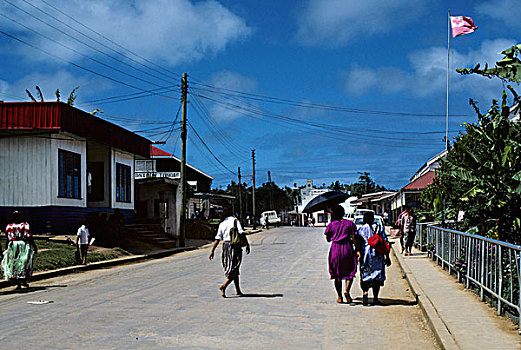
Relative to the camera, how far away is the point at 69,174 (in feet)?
85.6

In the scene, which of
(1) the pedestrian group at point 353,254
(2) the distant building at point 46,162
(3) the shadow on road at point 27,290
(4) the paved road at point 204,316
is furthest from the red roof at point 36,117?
Answer: (1) the pedestrian group at point 353,254

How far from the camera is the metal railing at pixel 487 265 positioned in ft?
26.9

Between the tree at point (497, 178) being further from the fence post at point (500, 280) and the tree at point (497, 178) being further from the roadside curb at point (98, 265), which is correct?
the roadside curb at point (98, 265)

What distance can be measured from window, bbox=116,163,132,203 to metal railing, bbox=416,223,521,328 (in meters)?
20.2

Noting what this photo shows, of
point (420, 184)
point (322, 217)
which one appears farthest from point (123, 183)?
point (322, 217)

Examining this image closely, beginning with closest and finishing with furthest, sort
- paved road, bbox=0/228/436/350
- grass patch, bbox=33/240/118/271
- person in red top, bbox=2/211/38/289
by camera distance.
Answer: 1. paved road, bbox=0/228/436/350
2. person in red top, bbox=2/211/38/289
3. grass patch, bbox=33/240/118/271

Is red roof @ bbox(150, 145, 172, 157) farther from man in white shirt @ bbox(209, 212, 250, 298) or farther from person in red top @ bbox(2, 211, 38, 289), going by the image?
man in white shirt @ bbox(209, 212, 250, 298)

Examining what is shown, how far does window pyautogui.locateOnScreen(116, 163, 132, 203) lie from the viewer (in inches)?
1271

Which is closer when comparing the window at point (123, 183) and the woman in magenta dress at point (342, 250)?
the woman in magenta dress at point (342, 250)

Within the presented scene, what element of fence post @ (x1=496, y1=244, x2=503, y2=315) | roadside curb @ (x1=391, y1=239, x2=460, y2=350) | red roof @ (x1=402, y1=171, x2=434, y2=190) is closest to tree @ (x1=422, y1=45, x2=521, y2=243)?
roadside curb @ (x1=391, y1=239, x2=460, y2=350)

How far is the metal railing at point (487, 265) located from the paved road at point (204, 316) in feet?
3.93

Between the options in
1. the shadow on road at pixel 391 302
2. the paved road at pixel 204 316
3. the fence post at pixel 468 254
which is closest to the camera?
the paved road at pixel 204 316

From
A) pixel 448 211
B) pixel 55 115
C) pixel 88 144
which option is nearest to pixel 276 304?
pixel 448 211

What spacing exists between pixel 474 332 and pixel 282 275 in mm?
8678
